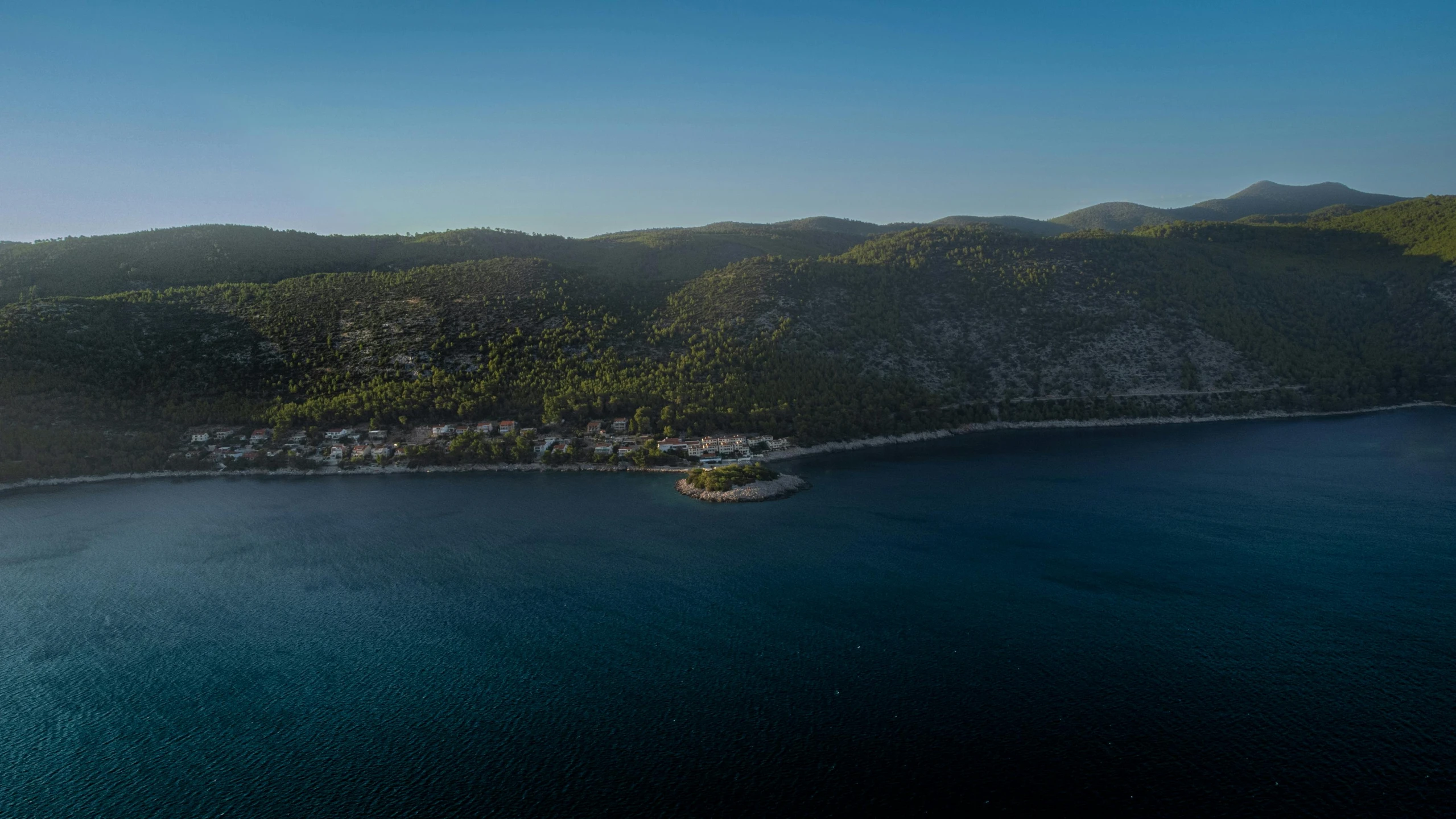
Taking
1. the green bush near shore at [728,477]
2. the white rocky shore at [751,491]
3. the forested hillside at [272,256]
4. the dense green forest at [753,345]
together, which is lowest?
the white rocky shore at [751,491]

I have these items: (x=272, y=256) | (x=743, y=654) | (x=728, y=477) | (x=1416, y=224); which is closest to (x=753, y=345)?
(x=728, y=477)

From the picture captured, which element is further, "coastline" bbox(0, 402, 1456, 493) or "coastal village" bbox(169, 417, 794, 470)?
"coastal village" bbox(169, 417, 794, 470)

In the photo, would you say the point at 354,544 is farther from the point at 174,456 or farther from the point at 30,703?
the point at 174,456

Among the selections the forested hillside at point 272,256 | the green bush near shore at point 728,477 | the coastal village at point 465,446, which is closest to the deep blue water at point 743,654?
the green bush near shore at point 728,477

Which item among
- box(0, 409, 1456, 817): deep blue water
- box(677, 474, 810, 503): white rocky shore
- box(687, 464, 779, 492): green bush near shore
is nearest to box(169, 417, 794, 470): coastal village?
box(687, 464, 779, 492): green bush near shore

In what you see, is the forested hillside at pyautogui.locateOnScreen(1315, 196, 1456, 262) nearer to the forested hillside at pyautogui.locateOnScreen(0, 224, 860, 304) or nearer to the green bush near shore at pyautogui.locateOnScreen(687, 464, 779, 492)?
the forested hillside at pyautogui.locateOnScreen(0, 224, 860, 304)

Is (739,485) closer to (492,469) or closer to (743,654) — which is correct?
(492,469)

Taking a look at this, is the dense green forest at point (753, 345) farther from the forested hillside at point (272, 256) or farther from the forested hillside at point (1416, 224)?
the forested hillside at point (272, 256)
